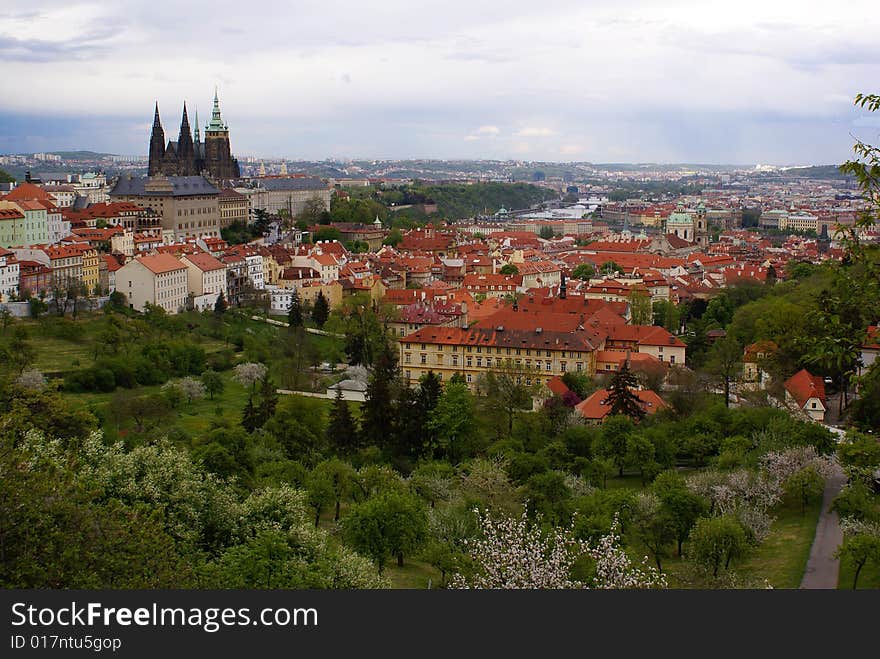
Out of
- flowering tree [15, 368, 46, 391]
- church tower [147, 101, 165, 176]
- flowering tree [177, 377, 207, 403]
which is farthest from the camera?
church tower [147, 101, 165, 176]

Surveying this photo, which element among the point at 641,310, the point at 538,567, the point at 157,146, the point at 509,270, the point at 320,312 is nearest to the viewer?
the point at 538,567

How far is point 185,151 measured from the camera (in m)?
93.0

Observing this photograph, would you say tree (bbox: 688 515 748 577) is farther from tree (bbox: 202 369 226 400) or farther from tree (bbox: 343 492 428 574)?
tree (bbox: 202 369 226 400)

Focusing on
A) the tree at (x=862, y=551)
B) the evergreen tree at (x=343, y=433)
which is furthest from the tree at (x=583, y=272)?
the tree at (x=862, y=551)

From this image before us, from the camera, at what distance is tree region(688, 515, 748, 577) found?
19609mm

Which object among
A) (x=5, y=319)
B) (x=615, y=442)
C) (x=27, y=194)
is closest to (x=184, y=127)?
→ (x=27, y=194)

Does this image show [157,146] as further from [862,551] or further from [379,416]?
[862,551]

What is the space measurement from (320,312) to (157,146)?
42.5 meters

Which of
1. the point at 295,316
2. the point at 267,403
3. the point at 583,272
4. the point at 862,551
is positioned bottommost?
the point at 583,272

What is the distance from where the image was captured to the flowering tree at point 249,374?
42719mm

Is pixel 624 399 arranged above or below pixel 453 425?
above

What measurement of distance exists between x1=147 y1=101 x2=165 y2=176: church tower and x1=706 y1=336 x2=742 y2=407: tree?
199ft

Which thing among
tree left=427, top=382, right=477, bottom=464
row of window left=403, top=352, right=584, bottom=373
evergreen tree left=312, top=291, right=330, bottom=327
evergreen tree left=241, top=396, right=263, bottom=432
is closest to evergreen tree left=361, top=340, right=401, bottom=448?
tree left=427, top=382, right=477, bottom=464

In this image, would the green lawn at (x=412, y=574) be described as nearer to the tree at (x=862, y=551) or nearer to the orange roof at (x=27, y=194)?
the tree at (x=862, y=551)
